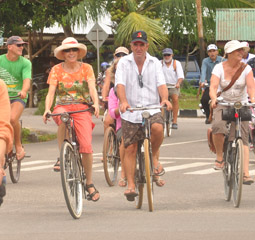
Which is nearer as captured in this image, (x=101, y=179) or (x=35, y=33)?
(x=101, y=179)

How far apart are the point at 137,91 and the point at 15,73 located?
3165 millimetres

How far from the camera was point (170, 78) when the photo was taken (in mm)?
20219

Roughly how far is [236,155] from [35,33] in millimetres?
25333

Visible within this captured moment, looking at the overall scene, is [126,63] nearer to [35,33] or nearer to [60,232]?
[60,232]

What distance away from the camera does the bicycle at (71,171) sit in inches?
357

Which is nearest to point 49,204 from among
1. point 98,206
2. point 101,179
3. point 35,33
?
point 98,206

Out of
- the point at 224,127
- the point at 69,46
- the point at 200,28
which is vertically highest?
the point at 69,46

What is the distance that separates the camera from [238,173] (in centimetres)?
1012

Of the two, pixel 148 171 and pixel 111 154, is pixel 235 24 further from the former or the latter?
pixel 148 171

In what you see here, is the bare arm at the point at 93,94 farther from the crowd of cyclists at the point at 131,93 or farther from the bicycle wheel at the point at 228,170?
the bicycle wheel at the point at 228,170

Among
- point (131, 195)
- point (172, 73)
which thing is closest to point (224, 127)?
point (131, 195)

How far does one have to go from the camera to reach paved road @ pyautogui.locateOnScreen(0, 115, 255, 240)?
26.8 feet

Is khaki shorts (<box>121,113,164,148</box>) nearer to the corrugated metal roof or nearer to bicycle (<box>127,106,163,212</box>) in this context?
bicycle (<box>127,106,163,212</box>)

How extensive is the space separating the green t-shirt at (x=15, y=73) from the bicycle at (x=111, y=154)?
1314 millimetres
